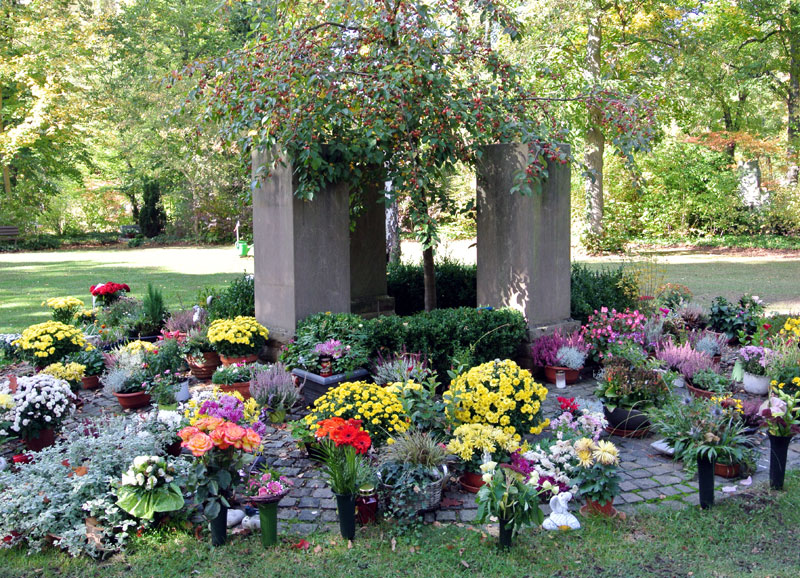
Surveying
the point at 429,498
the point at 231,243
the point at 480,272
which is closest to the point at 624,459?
the point at 429,498

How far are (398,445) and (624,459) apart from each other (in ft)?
5.36

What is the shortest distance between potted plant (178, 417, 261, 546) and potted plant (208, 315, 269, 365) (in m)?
2.71

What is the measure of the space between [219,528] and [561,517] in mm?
1744

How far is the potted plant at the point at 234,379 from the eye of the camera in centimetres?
544

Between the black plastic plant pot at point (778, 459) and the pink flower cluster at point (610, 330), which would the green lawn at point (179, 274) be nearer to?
the pink flower cluster at point (610, 330)

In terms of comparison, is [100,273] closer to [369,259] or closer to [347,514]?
[369,259]

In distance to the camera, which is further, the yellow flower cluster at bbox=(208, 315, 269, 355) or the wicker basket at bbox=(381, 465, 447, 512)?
the yellow flower cluster at bbox=(208, 315, 269, 355)

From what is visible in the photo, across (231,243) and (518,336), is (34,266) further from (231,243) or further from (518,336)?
(518,336)

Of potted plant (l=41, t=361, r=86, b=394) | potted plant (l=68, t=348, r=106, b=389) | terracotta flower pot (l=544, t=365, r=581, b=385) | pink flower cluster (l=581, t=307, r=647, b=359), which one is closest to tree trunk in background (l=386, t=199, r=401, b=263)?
pink flower cluster (l=581, t=307, r=647, b=359)

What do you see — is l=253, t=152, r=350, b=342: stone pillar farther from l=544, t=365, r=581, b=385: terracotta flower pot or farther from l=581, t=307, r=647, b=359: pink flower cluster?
l=581, t=307, r=647, b=359: pink flower cluster

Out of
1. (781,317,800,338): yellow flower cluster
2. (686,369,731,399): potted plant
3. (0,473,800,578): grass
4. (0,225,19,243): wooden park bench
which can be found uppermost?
(0,225,19,243): wooden park bench

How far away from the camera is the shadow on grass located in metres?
9.90

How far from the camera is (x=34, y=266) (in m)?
17.1

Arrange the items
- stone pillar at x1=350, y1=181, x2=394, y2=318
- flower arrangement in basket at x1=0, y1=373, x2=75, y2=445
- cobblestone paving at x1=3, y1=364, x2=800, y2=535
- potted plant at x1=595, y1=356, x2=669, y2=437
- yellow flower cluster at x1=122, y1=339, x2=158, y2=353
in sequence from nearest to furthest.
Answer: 1. cobblestone paving at x1=3, y1=364, x2=800, y2=535
2. flower arrangement in basket at x1=0, y1=373, x2=75, y2=445
3. potted plant at x1=595, y1=356, x2=669, y2=437
4. yellow flower cluster at x1=122, y1=339, x2=158, y2=353
5. stone pillar at x1=350, y1=181, x2=394, y2=318
